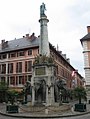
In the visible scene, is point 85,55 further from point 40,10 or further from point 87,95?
point 40,10

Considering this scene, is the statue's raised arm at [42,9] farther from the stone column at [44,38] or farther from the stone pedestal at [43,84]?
the stone pedestal at [43,84]

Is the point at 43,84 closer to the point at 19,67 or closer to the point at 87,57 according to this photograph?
the point at 87,57

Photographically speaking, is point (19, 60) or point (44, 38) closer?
point (44, 38)

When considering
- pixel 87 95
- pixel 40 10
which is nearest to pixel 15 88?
pixel 87 95

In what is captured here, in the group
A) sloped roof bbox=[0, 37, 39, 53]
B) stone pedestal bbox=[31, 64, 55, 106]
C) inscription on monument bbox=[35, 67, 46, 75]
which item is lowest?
stone pedestal bbox=[31, 64, 55, 106]

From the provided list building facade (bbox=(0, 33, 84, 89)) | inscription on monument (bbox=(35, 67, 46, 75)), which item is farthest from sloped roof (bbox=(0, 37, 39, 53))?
inscription on monument (bbox=(35, 67, 46, 75))

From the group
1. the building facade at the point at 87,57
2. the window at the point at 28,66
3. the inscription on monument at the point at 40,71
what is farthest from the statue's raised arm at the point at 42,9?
the window at the point at 28,66

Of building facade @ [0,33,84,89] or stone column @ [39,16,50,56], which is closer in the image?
stone column @ [39,16,50,56]

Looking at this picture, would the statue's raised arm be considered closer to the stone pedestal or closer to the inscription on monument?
the stone pedestal

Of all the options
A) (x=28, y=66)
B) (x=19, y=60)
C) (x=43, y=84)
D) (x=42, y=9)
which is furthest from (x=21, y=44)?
(x=43, y=84)

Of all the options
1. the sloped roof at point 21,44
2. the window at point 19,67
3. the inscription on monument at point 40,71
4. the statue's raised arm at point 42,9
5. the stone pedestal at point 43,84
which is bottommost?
the stone pedestal at point 43,84

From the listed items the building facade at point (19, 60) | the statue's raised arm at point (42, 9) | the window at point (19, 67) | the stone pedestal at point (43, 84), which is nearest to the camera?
the stone pedestal at point (43, 84)

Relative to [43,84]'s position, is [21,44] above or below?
above

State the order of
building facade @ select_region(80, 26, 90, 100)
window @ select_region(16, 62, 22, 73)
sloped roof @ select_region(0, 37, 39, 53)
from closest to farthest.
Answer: building facade @ select_region(80, 26, 90, 100) → window @ select_region(16, 62, 22, 73) → sloped roof @ select_region(0, 37, 39, 53)
